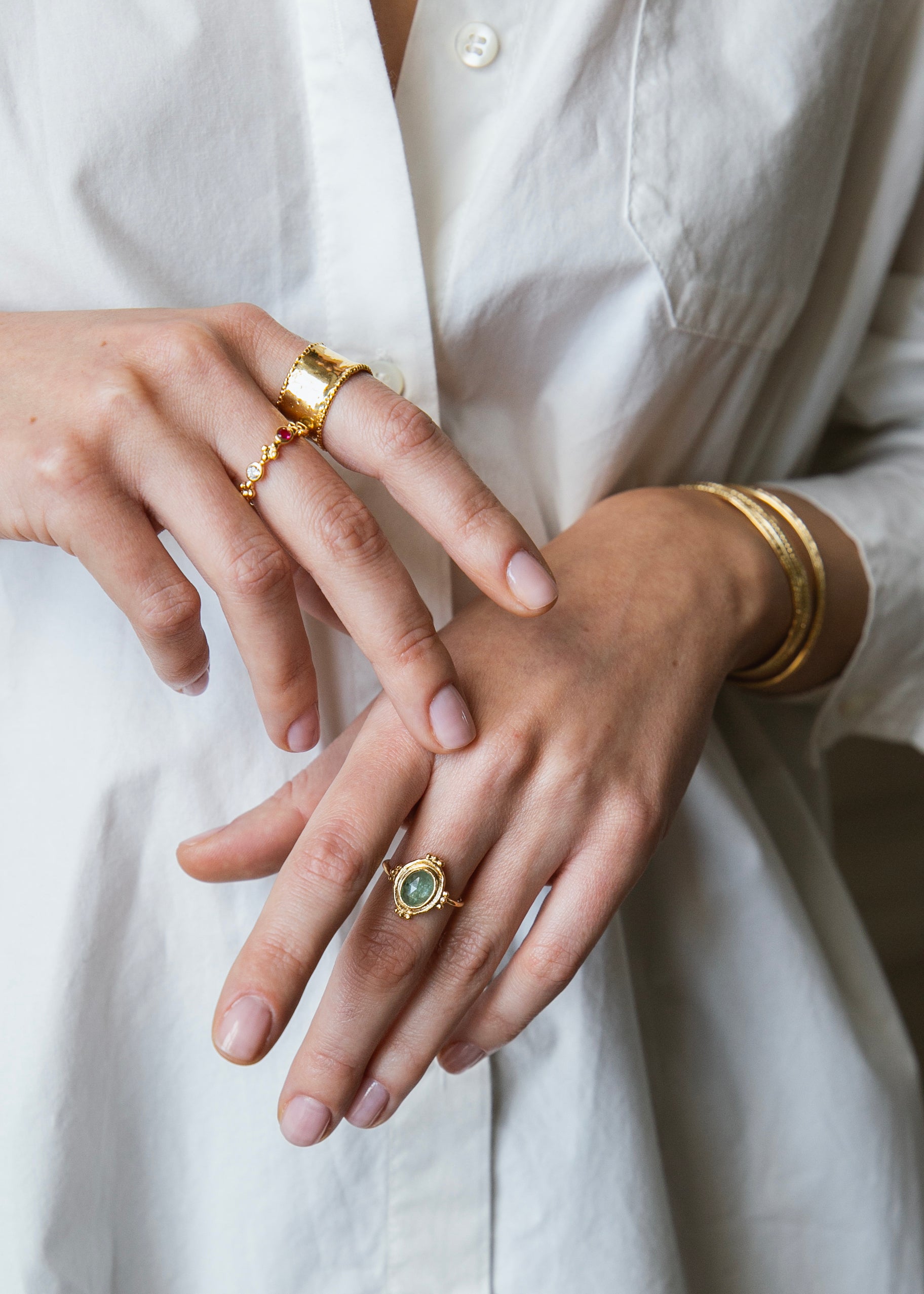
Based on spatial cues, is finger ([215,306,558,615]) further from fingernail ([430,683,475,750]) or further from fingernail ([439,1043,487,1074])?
fingernail ([439,1043,487,1074])

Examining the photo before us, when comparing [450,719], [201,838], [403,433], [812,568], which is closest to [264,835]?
[201,838]

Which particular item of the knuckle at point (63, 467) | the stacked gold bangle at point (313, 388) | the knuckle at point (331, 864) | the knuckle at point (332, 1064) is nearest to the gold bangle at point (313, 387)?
the stacked gold bangle at point (313, 388)

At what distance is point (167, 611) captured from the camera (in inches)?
17.4

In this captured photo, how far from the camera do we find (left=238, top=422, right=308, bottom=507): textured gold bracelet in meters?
0.45

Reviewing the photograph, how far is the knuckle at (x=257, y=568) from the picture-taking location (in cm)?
44

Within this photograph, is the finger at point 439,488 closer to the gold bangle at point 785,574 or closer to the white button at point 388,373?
the white button at point 388,373

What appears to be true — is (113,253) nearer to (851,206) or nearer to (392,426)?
(392,426)

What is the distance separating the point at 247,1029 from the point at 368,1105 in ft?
0.34

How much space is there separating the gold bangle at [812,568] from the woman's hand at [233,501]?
1.07ft

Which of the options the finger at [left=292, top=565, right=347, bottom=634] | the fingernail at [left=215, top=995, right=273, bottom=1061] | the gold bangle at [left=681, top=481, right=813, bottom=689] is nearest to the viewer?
the fingernail at [left=215, top=995, right=273, bottom=1061]

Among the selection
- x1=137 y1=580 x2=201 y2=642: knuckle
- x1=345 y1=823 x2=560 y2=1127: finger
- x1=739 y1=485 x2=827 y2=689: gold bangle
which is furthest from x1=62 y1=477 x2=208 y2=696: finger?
x1=739 y1=485 x2=827 y2=689: gold bangle

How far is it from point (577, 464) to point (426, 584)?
5.9 inches

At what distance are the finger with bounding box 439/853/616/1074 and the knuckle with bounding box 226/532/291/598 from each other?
23cm

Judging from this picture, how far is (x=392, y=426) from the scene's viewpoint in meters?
0.47
